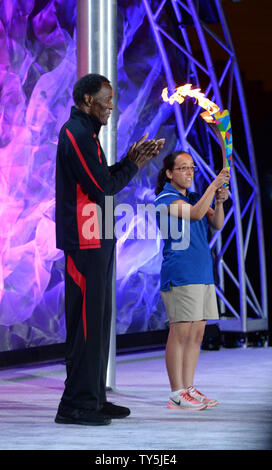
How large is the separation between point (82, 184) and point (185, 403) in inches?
53.3

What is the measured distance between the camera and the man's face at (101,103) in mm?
3930

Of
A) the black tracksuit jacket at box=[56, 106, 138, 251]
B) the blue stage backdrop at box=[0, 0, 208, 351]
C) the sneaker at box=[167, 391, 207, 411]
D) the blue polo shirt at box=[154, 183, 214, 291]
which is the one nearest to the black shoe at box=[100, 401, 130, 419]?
the sneaker at box=[167, 391, 207, 411]

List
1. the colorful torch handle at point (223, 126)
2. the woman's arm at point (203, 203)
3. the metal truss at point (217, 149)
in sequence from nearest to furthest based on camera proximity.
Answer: the woman's arm at point (203, 203)
the colorful torch handle at point (223, 126)
the metal truss at point (217, 149)

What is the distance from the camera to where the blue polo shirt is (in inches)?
173

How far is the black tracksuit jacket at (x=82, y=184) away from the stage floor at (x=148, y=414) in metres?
0.85

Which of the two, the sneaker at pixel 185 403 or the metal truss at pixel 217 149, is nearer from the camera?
the sneaker at pixel 185 403

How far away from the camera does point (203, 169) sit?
8.76 m

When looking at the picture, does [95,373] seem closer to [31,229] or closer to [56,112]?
[31,229]

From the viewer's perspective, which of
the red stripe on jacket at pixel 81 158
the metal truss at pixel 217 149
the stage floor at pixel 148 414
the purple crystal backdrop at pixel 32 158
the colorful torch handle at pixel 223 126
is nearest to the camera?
the stage floor at pixel 148 414

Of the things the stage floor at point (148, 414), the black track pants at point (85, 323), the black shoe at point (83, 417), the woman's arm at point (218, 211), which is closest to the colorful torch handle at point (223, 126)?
the woman's arm at point (218, 211)

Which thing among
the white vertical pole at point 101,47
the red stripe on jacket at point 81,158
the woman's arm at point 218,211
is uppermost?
the white vertical pole at point 101,47

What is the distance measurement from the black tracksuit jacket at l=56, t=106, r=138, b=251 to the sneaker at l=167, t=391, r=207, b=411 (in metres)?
1.06

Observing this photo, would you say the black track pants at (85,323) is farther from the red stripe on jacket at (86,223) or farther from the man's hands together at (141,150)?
the man's hands together at (141,150)

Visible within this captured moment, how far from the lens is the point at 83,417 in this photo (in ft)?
12.4
